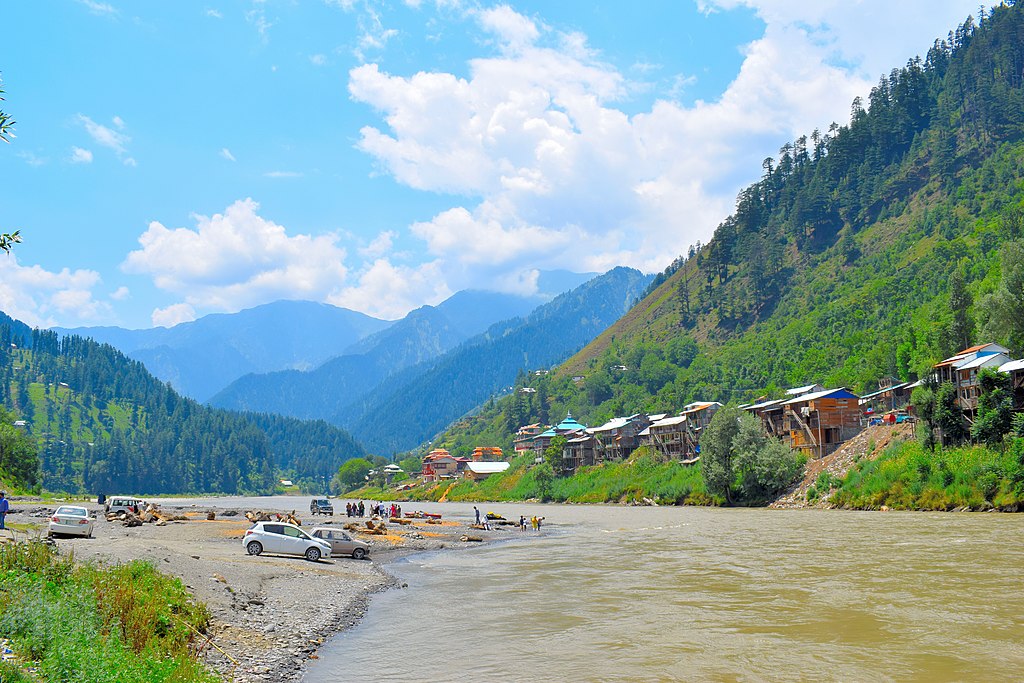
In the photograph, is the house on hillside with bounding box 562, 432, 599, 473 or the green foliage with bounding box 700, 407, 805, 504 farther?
the house on hillside with bounding box 562, 432, 599, 473

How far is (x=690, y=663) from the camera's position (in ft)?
63.8

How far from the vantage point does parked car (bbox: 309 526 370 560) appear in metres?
45.8

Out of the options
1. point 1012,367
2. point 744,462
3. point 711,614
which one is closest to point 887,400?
point 744,462

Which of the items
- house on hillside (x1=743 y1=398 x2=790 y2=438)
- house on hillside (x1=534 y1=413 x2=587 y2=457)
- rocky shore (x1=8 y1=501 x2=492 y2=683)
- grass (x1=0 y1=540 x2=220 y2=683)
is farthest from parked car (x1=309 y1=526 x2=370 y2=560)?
house on hillside (x1=534 y1=413 x2=587 y2=457)

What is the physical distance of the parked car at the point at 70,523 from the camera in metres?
40.7

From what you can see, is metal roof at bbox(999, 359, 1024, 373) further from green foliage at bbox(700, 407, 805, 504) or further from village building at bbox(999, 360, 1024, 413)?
green foliage at bbox(700, 407, 805, 504)

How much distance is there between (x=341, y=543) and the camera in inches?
1816

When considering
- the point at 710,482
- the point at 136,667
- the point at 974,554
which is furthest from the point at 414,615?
the point at 710,482

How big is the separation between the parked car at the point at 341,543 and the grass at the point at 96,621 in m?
23.3

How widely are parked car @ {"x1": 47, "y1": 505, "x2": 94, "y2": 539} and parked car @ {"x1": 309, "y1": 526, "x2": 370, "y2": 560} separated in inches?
489

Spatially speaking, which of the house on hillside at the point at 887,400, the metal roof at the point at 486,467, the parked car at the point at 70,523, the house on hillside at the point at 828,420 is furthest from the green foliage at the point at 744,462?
the metal roof at the point at 486,467

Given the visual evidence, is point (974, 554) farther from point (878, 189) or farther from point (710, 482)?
point (878, 189)

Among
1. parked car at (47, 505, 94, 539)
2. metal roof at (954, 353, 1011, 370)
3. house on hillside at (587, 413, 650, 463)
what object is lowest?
parked car at (47, 505, 94, 539)

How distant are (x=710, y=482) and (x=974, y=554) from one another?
53.4 meters
